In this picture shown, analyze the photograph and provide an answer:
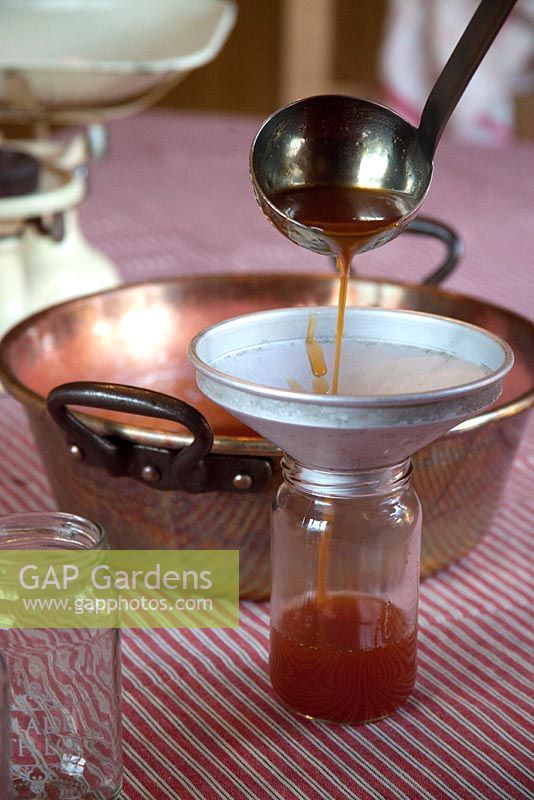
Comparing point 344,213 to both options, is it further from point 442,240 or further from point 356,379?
point 442,240

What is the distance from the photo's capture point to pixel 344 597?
516 millimetres

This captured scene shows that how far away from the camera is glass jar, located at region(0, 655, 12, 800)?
0.39m

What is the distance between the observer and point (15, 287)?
1.00m

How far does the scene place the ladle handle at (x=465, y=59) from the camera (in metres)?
0.53

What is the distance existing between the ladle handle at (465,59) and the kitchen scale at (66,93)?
0.49 meters

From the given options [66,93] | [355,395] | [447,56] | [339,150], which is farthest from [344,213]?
[447,56]

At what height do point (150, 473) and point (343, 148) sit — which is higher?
point (343, 148)

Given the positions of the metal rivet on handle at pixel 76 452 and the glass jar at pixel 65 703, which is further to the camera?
the metal rivet on handle at pixel 76 452

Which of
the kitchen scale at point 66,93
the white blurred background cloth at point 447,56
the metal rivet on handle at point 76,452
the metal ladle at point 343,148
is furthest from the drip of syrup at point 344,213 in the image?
the white blurred background cloth at point 447,56

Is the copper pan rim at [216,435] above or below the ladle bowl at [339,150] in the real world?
below

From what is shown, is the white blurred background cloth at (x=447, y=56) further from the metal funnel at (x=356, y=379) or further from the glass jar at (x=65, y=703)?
the glass jar at (x=65, y=703)

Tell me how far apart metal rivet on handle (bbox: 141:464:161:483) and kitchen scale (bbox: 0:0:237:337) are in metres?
0.47

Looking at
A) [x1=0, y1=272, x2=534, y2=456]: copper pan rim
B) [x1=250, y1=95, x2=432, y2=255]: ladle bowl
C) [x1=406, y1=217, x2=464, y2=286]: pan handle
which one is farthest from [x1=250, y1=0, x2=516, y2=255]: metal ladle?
[x1=406, y1=217, x2=464, y2=286]: pan handle

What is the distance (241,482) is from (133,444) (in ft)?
0.19
